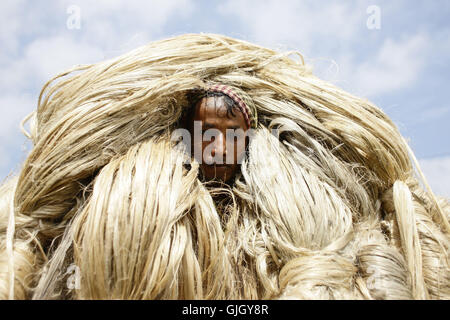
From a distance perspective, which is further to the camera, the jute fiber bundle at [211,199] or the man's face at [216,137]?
the man's face at [216,137]

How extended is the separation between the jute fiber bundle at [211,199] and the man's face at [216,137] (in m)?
0.05

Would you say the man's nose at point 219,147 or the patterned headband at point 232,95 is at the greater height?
the patterned headband at point 232,95

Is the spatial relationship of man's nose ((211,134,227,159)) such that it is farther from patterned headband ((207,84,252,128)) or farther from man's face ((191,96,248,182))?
patterned headband ((207,84,252,128))

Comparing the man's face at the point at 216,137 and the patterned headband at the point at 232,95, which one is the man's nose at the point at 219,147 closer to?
the man's face at the point at 216,137

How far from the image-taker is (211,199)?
44.9 inches

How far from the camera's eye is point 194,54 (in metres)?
1.25

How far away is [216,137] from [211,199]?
175 mm

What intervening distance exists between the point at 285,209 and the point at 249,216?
0.12m

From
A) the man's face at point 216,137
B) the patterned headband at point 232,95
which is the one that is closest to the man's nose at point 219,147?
the man's face at point 216,137

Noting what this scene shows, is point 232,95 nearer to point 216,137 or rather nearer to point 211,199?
point 216,137

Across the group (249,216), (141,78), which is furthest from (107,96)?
(249,216)

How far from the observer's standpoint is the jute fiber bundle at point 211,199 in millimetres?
980

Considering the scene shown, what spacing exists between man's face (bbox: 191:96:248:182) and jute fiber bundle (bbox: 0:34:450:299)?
0.16 ft
